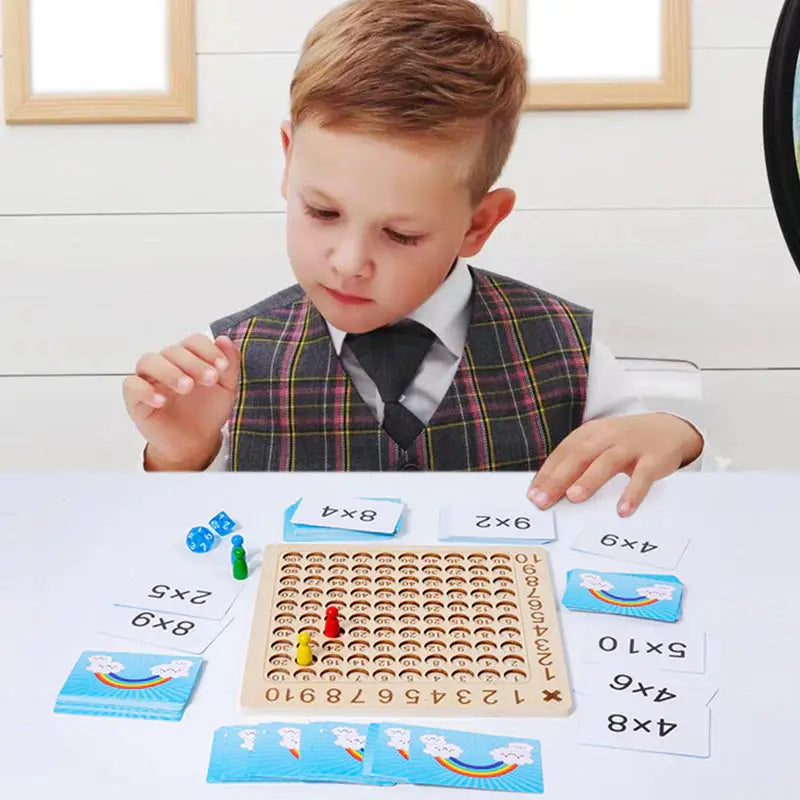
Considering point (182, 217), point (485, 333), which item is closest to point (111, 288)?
point (182, 217)

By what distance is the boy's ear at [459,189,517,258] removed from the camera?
40.9 inches

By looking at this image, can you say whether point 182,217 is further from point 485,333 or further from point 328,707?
point 328,707

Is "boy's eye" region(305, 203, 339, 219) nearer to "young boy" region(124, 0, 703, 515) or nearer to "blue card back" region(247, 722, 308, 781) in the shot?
"young boy" region(124, 0, 703, 515)

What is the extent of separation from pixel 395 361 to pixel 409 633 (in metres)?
0.54

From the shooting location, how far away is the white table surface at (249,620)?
0.42 m

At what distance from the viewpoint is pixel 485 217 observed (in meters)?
1.05

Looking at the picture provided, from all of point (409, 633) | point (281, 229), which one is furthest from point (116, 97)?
point (409, 633)

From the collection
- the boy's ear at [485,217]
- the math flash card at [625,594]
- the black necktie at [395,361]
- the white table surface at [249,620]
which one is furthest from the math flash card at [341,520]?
the boy's ear at [485,217]

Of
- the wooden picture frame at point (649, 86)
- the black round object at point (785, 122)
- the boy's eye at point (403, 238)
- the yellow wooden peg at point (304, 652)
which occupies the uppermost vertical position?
the wooden picture frame at point (649, 86)

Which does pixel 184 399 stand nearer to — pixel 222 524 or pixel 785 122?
pixel 222 524

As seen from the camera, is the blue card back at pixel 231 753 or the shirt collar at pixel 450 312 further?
the shirt collar at pixel 450 312

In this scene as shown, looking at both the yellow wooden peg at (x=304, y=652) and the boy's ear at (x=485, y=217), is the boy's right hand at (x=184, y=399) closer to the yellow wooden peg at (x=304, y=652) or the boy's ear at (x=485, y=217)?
the boy's ear at (x=485, y=217)

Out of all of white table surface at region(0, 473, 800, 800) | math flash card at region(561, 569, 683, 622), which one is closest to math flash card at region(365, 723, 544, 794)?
white table surface at region(0, 473, 800, 800)

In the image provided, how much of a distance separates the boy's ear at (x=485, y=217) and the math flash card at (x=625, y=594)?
0.53 metres
